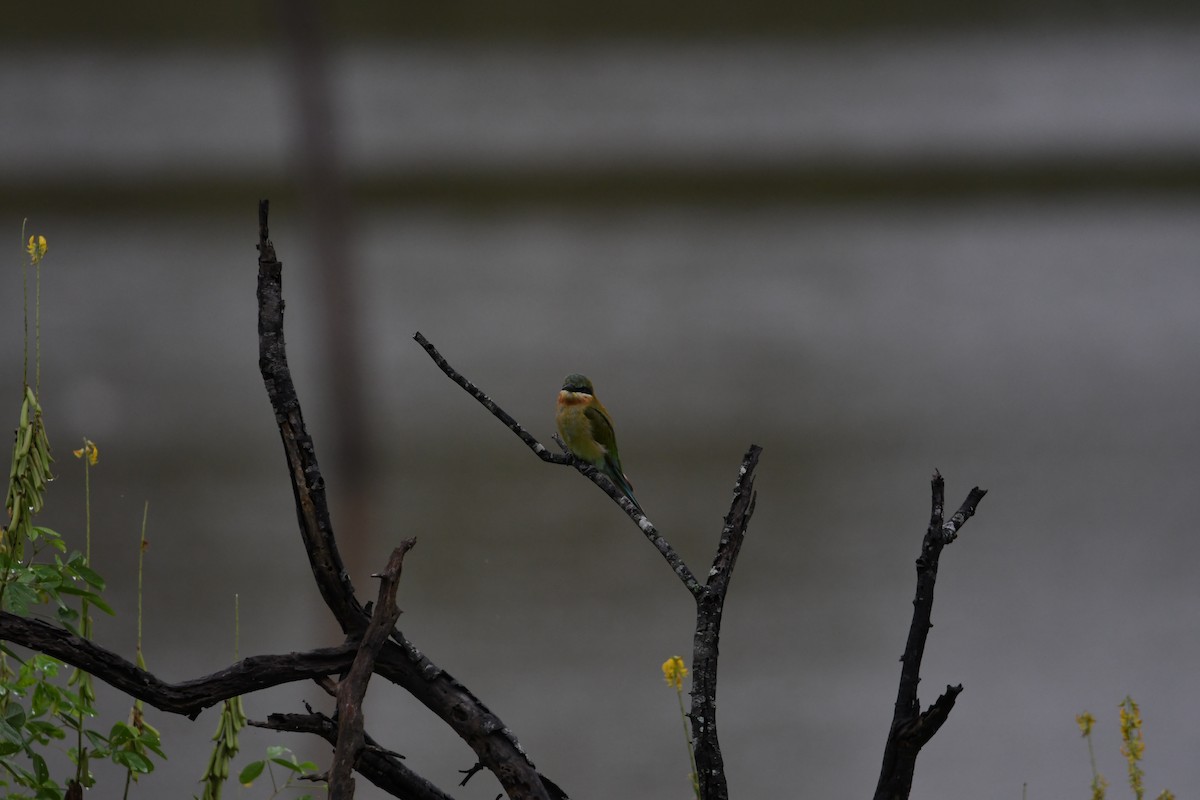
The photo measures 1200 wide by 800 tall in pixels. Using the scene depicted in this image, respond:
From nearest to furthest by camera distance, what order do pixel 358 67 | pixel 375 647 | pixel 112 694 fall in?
pixel 375 647, pixel 112 694, pixel 358 67

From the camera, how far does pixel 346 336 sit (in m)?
2.34

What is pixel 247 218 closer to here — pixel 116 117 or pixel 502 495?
pixel 116 117

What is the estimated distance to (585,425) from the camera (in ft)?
5.93

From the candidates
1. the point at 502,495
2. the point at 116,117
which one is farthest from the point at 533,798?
the point at 116,117

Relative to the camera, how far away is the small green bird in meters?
1.81

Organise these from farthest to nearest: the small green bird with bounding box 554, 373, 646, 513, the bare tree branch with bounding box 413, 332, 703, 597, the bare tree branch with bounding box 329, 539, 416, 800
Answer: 1. the small green bird with bounding box 554, 373, 646, 513
2. the bare tree branch with bounding box 413, 332, 703, 597
3. the bare tree branch with bounding box 329, 539, 416, 800

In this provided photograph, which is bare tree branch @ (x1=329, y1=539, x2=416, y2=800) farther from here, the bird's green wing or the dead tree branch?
the bird's green wing

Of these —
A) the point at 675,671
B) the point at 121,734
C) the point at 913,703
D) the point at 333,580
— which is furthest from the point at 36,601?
the point at 913,703

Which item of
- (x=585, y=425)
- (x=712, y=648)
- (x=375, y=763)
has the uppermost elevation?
(x=585, y=425)

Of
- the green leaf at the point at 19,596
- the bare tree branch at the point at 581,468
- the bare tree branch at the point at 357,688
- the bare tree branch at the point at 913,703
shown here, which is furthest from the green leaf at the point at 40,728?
the bare tree branch at the point at 913,703

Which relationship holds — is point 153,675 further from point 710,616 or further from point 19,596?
point 710,616

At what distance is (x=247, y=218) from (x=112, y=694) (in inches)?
42.9

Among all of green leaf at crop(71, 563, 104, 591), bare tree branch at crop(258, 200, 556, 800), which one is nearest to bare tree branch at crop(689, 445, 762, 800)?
bare tree branch at crop(258, 200, 556, 800)

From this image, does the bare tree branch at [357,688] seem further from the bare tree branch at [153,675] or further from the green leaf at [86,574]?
the green leaf at [86,574]
